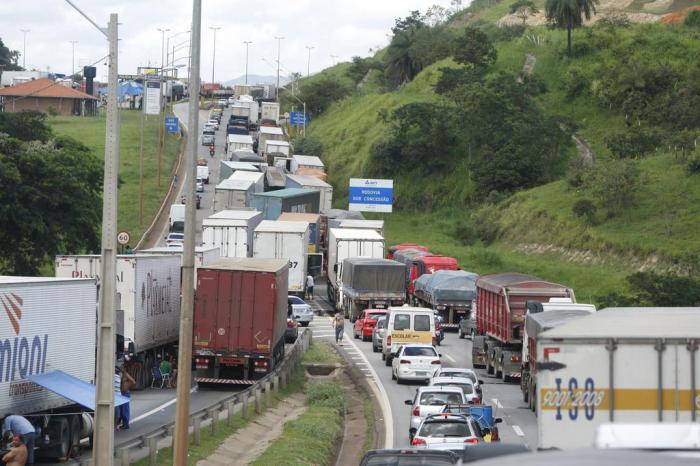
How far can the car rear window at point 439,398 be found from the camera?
89.4 feet

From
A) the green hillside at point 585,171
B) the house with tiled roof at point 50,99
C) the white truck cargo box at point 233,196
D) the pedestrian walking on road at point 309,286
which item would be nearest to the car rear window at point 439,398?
the green hillside at point 585,171

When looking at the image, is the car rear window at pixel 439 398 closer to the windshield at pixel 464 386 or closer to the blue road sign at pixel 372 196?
the windshield at pixel 464 386

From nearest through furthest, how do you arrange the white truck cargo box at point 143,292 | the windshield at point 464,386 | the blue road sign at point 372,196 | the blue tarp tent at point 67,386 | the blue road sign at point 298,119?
the blue tarp tent at point 67,386 < the windshield at point 464,386 < the white truck cargo box at point 143,292 < the blue road sign at point 372,196 < the blue road sign at point 298,119

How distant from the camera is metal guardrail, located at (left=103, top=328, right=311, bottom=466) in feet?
71.2

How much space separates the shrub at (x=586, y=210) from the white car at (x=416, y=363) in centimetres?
3853

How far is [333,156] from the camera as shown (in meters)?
126

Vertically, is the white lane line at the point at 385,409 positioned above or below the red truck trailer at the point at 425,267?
below

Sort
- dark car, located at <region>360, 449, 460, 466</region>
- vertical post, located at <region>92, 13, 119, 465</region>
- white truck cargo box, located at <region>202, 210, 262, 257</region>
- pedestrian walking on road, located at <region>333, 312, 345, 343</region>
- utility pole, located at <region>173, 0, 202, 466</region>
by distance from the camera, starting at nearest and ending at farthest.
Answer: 1. dark car, located at <region>360, 449, 460, 466</region>
2. vertical post, located at <region>92, 13, 119, 465</region>
3. utility pole, located at <region>173, 0, 202, 466</region>
4. pedestrian walking on road, located at <region>333, 312, 345, 343</region>
5. white truck cargo box, located at <region>202, 210, 262, 257</region>

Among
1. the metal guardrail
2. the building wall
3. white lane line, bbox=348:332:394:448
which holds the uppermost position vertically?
the building wall

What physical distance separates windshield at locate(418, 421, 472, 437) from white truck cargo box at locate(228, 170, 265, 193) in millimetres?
60215

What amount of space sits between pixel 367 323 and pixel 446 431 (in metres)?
29.8

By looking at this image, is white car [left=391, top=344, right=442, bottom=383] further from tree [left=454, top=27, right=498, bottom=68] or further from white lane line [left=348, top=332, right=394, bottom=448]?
tree [left=454, top=27, right=498, bottom=68]

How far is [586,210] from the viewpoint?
246ft

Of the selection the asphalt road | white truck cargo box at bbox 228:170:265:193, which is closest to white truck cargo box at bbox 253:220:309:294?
the asphalt road
